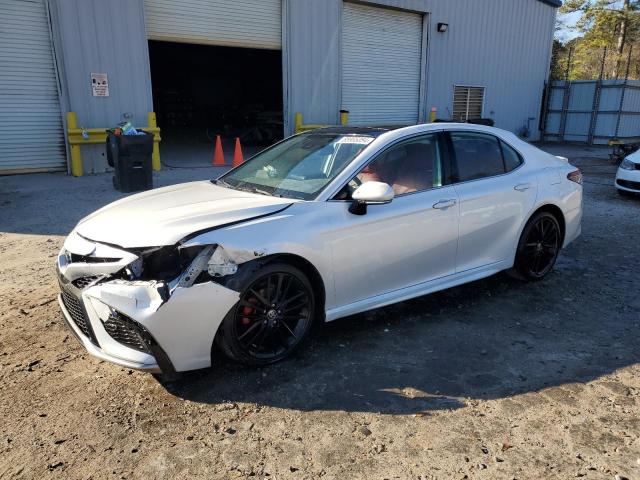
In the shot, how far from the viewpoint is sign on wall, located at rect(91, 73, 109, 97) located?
10.8 metres

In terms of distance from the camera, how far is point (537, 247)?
5031 mm

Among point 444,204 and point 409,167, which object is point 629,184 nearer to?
point 444,204

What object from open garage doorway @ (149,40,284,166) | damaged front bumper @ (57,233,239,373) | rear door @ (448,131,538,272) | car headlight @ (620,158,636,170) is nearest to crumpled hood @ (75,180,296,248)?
damaged front bumper @ (57,233,239,373)

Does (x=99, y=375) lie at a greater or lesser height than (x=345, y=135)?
lesser

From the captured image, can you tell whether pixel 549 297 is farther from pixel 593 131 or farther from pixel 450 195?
pixel 593 131

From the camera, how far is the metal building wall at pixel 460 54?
13766 mm

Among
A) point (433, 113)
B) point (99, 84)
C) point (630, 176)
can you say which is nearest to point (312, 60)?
point (433, 113)

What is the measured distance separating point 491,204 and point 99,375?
3288 millimetres

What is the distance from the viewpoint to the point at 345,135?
4281mm

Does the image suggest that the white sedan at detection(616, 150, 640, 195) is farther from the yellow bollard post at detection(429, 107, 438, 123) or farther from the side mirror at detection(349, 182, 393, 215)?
the yellow bollard post at detection(429, 107, 438, 123)

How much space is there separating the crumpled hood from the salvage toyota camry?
0.01m

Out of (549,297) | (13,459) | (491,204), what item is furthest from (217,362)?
(549,297)

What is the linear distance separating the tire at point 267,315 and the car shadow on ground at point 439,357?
0.14 m

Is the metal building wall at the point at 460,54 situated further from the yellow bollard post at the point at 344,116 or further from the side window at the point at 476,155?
the side window at the point at 476,155
